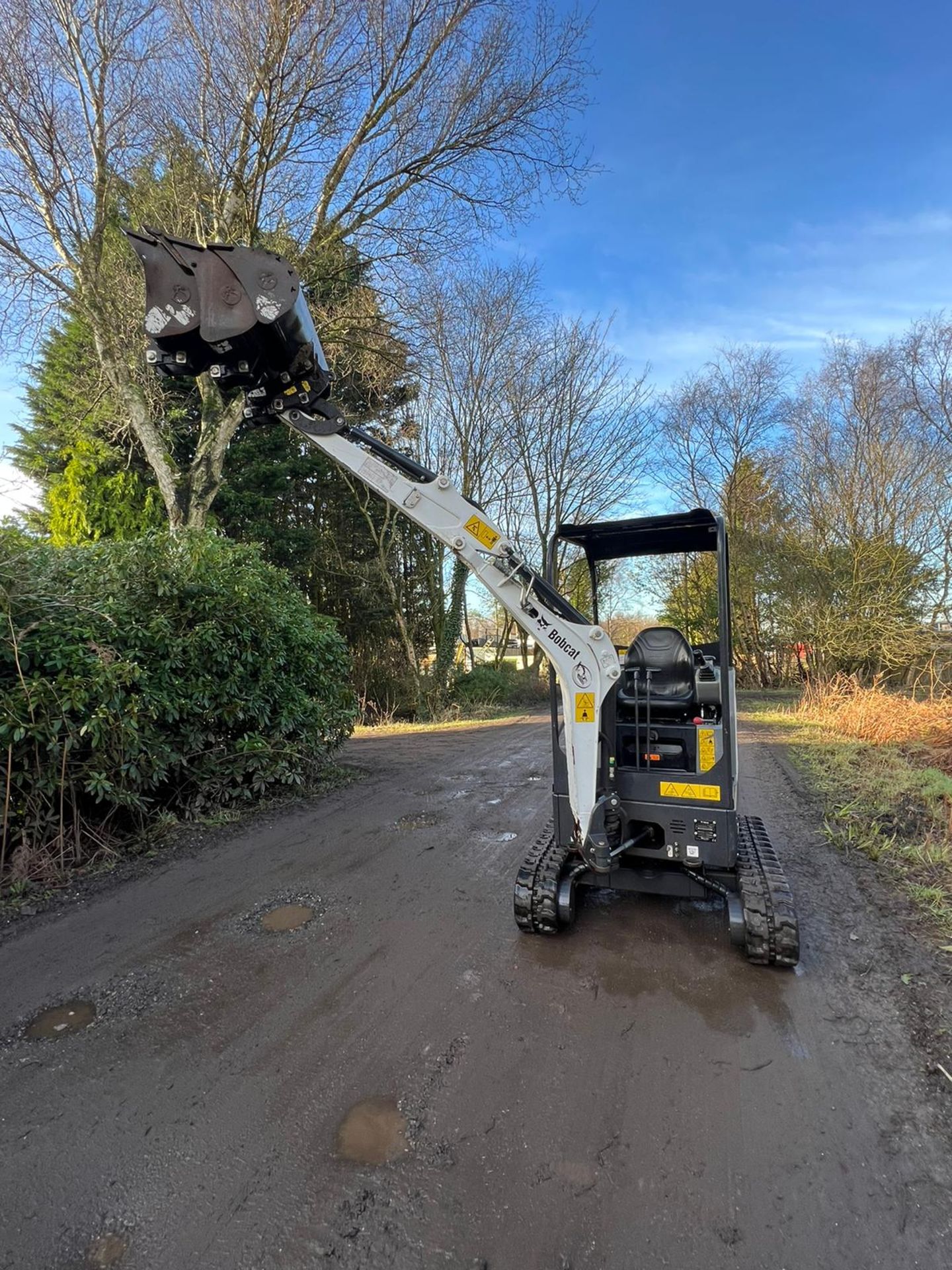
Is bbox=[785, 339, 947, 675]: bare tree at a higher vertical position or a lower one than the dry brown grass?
higher

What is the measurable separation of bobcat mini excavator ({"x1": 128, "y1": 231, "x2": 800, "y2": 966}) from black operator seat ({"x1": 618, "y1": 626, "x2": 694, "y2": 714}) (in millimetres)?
24

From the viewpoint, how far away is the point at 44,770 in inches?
174

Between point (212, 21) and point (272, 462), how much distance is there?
7956 mm

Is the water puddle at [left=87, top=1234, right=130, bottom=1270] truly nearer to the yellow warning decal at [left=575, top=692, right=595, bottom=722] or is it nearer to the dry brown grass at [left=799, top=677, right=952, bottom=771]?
the yellow warning decal at [left=575, top=692, right=595, bottom=722]

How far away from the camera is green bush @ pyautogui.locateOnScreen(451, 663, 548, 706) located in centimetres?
1706

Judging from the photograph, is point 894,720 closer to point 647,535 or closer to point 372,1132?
point 647,535

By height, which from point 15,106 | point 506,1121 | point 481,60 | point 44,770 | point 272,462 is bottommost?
point 506,1121

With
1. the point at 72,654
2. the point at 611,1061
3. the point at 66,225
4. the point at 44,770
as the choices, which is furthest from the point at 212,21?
the point at 611,1061

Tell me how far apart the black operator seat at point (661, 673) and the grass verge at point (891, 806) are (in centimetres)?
207

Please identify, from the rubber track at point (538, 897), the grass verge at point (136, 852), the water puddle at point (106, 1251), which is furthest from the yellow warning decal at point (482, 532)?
the grass verge at point (136, 852)

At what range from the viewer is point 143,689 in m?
4.95

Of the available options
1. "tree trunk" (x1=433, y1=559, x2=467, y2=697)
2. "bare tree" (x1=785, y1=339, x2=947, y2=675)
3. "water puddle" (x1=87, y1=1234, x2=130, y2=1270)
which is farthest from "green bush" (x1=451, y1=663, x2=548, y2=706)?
"water puddle" (x1=87, y1=1234, x2=130, y2=1270)

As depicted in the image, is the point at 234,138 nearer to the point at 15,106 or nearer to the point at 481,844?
the point at 15,106

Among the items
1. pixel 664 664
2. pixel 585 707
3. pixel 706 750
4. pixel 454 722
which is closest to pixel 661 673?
pixel 664 664
